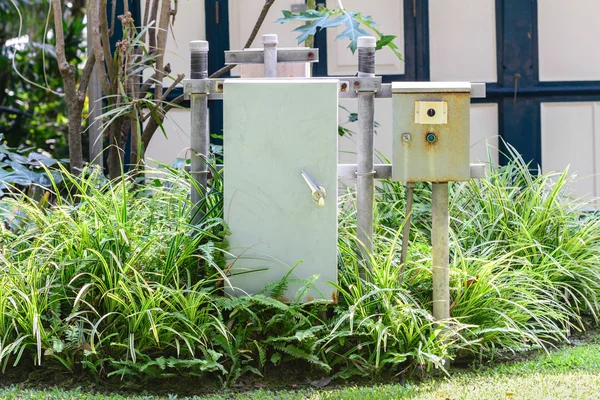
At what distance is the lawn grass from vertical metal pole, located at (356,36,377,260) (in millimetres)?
812

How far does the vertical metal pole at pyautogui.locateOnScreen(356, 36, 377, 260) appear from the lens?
13.7ft

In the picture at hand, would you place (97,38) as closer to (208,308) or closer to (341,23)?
(341,23)

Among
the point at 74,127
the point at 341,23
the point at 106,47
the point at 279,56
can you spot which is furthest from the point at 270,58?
the point at 74,127

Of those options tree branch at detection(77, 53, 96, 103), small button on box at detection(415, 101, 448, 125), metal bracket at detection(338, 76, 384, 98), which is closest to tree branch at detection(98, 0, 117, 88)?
tree branch at detection(77, 53, 96, 103)

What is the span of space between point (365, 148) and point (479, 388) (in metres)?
1.34

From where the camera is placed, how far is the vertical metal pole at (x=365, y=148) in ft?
13.7

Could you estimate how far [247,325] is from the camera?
3863 mm

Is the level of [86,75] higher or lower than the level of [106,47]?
lower

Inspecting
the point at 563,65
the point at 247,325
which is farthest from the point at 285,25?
the point at 247,325

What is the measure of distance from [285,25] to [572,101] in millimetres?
2631

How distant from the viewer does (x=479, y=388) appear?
3.61m

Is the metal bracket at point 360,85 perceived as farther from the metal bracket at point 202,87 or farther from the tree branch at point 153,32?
the tree branch at point 153,32

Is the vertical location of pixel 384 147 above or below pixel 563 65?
below

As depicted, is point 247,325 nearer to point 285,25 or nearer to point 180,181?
point 180,181
